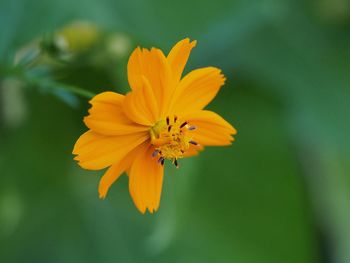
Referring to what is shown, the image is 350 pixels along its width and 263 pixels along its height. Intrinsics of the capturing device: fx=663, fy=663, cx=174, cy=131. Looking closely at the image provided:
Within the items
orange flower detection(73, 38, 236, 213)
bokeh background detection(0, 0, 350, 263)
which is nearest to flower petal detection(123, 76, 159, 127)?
orange flower detection(73, 38, 236, 213)

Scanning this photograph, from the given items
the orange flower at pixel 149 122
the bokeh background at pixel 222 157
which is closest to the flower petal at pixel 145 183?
the orange flower at pixel 149 122

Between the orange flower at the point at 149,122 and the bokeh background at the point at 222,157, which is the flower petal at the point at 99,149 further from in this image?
the bokeh background at the point at 222,157

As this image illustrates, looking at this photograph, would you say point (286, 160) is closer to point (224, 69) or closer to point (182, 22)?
point (224, 69)

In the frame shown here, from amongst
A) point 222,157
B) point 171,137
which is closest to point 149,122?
point 171,137

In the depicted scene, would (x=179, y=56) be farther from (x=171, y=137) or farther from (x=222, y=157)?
(x=222, y=157)

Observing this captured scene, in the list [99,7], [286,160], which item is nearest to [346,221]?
[286,160]

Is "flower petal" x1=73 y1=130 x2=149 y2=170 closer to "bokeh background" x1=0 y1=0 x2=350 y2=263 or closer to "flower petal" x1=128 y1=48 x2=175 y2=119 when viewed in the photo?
"flower petal" x1=128 y1=48 x2=175 y2=119
